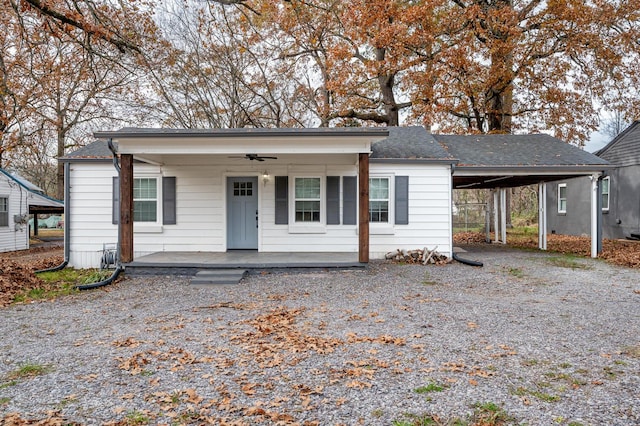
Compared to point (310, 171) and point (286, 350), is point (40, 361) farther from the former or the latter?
point (310, 171)

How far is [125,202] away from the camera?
28.0 ft

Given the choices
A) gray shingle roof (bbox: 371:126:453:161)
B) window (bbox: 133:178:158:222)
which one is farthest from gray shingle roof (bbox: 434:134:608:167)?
window (bbox: 133:178:158:222)

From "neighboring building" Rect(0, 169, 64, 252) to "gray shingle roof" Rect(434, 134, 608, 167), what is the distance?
662 inches

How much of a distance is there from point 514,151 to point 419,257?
191 inches

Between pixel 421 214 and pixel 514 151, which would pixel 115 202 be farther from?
pixel 514 151

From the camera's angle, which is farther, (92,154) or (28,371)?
(92,154)

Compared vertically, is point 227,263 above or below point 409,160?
below

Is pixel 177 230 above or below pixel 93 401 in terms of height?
above

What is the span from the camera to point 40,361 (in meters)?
4.00

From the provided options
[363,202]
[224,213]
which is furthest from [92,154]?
[363,202]

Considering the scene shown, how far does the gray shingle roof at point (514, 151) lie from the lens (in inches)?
439

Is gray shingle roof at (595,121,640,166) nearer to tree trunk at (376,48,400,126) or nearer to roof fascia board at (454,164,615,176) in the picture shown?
roof fascia board at (454,164,615,176)

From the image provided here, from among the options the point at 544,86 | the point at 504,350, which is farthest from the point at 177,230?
the point at 544,86

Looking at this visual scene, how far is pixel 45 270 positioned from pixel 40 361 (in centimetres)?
692
